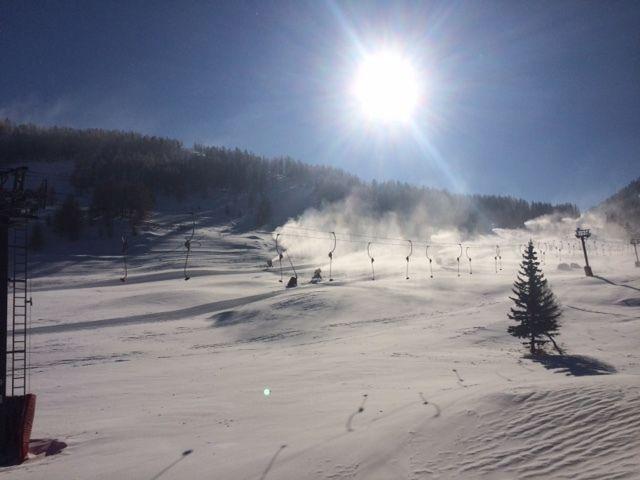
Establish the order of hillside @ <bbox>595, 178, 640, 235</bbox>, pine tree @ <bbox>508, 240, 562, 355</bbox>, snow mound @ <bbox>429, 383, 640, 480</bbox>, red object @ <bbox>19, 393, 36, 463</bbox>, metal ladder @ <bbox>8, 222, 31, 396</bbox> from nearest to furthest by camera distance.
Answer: snow mound @ <bbox>429, 383, 640, 480</bbox>
red object @ <bbox>19, 393, 36, 463</bbox>
metal ladder @ <bbox>8, 222, 31, 396</bbox>
pine tree @ <bbox>508, 240, 562, 355</bbox>
hillside @ <bbox>595, 178, 640, 235</bbox>

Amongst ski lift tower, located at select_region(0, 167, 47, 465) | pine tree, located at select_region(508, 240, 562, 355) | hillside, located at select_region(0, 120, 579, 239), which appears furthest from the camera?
hillside, located at select_region(0, 120, 579, 239)

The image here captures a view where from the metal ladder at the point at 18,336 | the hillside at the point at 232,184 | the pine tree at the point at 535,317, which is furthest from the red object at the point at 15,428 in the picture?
the hillside at the point at 232,184

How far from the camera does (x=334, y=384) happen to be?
63.4 ft

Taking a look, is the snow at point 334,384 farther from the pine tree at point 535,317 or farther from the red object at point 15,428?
the pine tree at point 535,317

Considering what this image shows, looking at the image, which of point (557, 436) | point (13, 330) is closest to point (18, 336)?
point (13, 330)

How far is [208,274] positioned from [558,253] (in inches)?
3613

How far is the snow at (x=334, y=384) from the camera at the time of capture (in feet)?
32.0

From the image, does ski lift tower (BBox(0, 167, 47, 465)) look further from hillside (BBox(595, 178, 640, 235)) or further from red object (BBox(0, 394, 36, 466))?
hillside (BBox(595, 178, 640, 235))

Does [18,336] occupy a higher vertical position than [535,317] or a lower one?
higher

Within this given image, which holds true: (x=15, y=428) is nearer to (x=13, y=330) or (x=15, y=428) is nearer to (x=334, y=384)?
(x=13, y=330)

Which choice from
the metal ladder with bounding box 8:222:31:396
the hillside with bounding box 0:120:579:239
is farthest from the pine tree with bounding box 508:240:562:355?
the hillside with bounding box 0:120:579:239

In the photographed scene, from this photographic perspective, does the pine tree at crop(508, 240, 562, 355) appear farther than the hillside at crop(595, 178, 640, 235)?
No

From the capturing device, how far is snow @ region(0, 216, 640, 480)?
32.0 ft

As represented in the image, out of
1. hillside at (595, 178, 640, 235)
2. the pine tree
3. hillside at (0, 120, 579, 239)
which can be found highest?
hillside at (0, 120, 579, 239)
